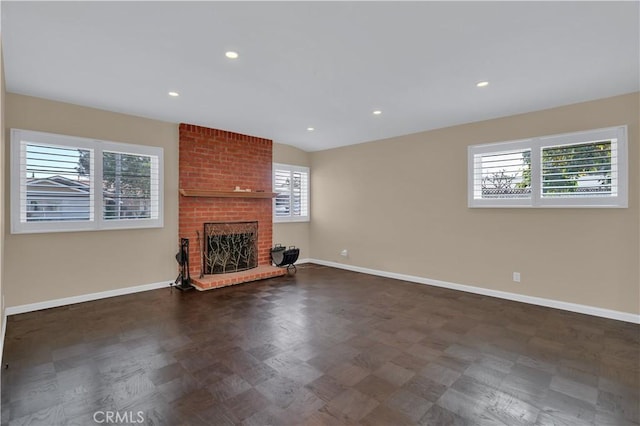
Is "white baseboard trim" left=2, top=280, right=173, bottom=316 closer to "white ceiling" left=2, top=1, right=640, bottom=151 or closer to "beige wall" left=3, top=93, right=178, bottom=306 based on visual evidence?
"beige wall" left=3, top=93, right=178, bottom=306

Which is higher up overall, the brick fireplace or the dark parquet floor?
the brick fireplace

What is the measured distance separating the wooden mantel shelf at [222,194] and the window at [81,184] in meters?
0.42

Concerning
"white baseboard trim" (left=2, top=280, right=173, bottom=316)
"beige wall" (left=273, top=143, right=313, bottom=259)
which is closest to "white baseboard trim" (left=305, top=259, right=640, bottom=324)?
"beige wall" (left=273, top=143, right=313, bottom=259)

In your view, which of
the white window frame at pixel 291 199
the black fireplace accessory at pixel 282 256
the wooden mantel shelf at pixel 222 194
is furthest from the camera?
the white window frame at pixel 291 199

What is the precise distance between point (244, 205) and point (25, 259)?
3.08 metres

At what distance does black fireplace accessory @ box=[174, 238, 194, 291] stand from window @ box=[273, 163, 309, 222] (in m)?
1.97

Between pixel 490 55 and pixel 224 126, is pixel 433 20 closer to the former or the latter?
pixel 490 55

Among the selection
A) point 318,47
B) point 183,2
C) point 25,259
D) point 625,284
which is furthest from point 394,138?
point 25,259

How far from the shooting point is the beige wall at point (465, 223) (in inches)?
142

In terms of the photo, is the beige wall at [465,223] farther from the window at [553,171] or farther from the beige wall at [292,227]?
the beige wall at [292,227]

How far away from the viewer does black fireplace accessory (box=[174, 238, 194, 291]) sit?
4.82 meters

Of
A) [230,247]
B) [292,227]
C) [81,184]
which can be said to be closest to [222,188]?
[230,247]

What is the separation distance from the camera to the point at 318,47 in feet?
8.39

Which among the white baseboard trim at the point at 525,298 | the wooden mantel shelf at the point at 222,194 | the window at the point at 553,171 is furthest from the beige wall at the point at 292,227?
the window at the point at 553,171
